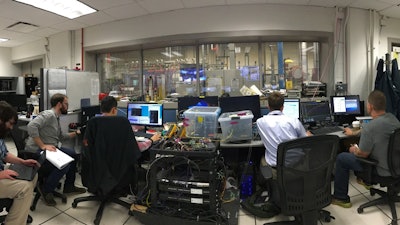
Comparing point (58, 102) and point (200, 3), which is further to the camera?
point (200, 3)

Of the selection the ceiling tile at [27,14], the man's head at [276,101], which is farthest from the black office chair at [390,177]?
the ceiling tile at [27,14]

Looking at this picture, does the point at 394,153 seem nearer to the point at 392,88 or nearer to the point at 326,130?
the point at 326,130

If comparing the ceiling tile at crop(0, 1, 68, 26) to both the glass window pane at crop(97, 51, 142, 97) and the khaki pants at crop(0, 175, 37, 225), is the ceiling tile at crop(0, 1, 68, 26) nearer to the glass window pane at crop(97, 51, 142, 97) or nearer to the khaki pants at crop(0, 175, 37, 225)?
the glass window pane at crop(97, 51, 142, 97)

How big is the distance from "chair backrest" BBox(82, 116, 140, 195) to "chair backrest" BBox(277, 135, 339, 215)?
123 centimetres

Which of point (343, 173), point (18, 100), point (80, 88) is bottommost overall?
point (343, 173)

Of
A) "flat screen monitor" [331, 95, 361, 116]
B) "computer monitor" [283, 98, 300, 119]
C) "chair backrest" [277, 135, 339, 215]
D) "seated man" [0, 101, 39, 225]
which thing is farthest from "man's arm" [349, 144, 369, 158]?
"seated man" [0, 101, 39, 225]

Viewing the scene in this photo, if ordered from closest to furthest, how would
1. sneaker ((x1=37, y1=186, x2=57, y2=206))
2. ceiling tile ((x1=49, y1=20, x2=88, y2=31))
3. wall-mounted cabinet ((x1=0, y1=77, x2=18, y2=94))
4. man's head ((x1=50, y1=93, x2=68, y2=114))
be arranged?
sneaker ((x1=37, y1=186, x2=57, y2=206)), man's head ((x1=50, y1=93, x2=68, y2=114)), ceiling tile ((x1=49, y1=20, x2=88, y2=31)), wall-mounted cabinet ((x1=0, y1=77, x2=18, y2=94))

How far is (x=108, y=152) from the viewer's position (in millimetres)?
2049

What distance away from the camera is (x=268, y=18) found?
389 cm

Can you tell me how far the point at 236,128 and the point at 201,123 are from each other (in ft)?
1.23

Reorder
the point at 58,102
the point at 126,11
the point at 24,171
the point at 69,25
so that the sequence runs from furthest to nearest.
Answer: the point at 69,25, the point at 126,11, the point at 58,102, the point at 24,171

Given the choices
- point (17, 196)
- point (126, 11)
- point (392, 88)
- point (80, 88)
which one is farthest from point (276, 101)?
point (126, 11)

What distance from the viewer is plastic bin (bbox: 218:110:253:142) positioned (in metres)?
2.38

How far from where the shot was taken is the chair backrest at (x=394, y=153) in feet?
6.40
